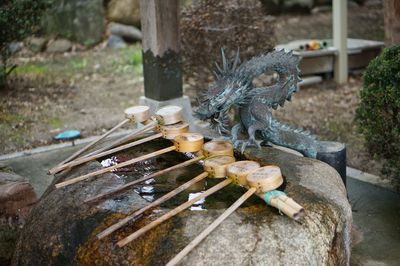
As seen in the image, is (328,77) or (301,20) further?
(301,20)

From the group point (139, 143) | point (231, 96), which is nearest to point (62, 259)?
point (139, 143)

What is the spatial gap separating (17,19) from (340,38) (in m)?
5.15

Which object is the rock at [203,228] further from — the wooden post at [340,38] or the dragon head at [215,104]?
the wooden post at [340,38]

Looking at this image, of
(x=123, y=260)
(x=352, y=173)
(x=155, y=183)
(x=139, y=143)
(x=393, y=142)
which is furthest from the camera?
(x=352, y=173)

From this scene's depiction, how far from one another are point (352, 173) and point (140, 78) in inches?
217

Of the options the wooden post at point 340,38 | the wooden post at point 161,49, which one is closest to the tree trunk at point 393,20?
the wooden post at point 161,49

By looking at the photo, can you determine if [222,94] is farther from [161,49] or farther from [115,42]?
[115,42]

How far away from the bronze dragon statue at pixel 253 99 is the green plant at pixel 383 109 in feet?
2.97

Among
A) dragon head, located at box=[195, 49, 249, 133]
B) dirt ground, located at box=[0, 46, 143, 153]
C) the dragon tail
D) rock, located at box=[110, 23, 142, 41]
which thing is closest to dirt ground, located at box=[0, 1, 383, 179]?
dirt ground, located at box=[0, 46, 143, 153]

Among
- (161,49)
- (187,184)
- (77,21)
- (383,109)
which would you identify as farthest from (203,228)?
(77,21)

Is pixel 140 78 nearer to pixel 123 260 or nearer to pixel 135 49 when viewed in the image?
pixel 135 49

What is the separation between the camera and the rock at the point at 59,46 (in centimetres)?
1271

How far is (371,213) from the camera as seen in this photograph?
198 inches

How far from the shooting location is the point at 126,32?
1322cm
